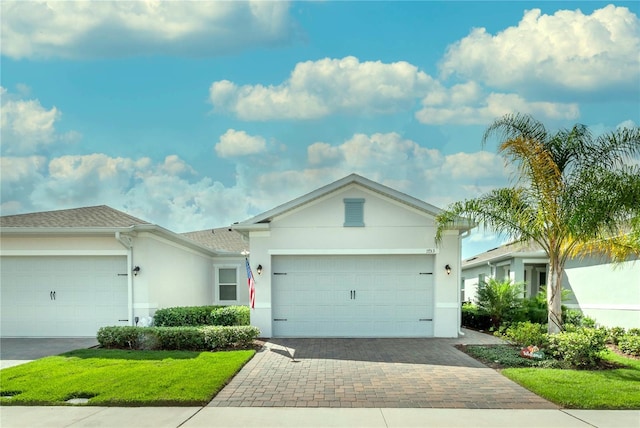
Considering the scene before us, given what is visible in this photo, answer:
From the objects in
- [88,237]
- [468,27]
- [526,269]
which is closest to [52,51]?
[88,237]

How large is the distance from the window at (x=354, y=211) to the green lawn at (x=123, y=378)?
181 inches

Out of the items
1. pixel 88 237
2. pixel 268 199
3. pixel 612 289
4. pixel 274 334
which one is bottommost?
pixel 274 334

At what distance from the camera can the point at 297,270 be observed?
41.7 ft

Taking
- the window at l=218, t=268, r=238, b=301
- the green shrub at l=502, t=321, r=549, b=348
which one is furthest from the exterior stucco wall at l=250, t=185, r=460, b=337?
the window at l=218, t=268, r=238, b=301

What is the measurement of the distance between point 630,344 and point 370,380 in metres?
7.16

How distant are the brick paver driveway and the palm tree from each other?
3150 millimetres

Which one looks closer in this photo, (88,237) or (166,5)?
(166,5)

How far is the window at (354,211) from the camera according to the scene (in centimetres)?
1245

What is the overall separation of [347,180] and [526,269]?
41.0 ft

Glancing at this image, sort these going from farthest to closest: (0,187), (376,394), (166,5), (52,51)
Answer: (0,187), (52,51), (166,5), (376,394)

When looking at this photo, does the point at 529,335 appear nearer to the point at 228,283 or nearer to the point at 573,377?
the point at 573,377

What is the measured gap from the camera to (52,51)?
1202cm

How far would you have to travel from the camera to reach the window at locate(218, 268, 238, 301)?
18.3 m

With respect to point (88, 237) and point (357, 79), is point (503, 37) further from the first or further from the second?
point (88, 237)
